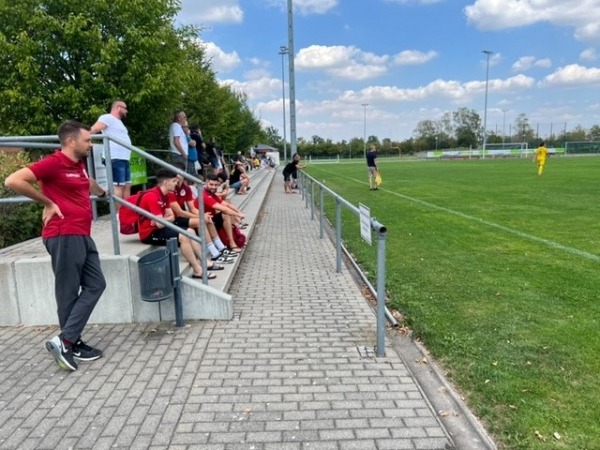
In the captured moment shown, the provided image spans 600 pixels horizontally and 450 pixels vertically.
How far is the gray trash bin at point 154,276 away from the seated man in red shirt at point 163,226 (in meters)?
0.97

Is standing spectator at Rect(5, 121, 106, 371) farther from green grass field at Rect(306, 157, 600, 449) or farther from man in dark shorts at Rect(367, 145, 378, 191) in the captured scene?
man in dark shorts at Rect(367, 145, 378, 191)

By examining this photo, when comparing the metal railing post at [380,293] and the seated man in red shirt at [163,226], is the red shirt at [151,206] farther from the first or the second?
the metal railing post at [380,293]

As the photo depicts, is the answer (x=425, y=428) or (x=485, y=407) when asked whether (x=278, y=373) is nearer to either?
(x=425, y=428)

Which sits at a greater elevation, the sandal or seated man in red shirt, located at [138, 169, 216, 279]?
seated man in red shirt, located at [138, 169, 216, 279]

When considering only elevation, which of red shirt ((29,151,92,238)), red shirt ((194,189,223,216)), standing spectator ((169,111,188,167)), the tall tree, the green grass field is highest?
the tall tree

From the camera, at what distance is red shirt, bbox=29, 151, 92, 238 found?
346cm

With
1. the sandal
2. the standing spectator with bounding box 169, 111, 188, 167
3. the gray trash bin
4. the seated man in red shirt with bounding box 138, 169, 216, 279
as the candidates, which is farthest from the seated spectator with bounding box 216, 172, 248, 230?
the gray trash bin

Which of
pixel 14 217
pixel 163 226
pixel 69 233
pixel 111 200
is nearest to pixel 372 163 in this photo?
pixel 14 217

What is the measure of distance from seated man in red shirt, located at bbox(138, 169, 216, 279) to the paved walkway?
88 centimetres

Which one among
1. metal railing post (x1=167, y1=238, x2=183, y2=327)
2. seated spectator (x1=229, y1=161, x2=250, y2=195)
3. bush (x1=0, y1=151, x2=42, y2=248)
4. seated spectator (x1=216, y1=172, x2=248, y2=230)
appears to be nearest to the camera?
metal railing post (x1=167, y1=238, x2=183, y2=327)

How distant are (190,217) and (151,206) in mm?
877

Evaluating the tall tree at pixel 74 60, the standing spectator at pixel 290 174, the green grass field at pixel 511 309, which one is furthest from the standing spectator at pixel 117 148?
the standing spectator at pixel 290 174

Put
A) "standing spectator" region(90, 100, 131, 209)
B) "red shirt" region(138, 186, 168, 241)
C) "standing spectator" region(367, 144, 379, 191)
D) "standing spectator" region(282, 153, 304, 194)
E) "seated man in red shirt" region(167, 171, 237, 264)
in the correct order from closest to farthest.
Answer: "red shirt" region(138, 186, 168, 241), "seated man in red shirt" region(167, 171, 237, 264), "standing spectator" region(90, 100, 131, 209), "standing spectator" region(367, 144, 379, 191), "standing spectator" region(282, 153, 304, 194)

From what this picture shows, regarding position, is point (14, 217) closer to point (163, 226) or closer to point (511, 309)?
point (163, 226)
